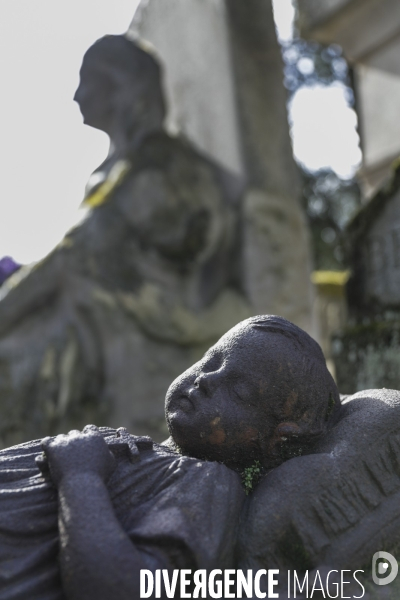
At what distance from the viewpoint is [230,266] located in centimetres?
456

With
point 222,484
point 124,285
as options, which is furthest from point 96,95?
point 222,484

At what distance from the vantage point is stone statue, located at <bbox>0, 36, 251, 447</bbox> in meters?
3.92

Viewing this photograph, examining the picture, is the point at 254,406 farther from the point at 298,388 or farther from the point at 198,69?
the point at 198,69

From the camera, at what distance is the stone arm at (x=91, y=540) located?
3.76 feet

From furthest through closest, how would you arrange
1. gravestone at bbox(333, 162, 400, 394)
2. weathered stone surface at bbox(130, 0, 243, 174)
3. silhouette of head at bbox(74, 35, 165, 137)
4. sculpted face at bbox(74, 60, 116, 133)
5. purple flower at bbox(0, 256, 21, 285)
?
weathered stone surface at bbox(130, 0, 243, 174) < silhouette of head at bbox(74, 35, 165, 137) < sculpted face at bbox(74, 60, 116, 133) < purple flower at bbox(0, 256, 21, 285) < gravestone at bbox(333, 162, 400, 394)

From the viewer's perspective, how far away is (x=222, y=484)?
1.33 meters

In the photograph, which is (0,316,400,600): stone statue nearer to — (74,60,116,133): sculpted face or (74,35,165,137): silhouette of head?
(74,60,116,133): sculpted face

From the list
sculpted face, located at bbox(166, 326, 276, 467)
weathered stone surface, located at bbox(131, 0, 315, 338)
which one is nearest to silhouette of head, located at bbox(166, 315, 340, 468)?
sculpted face, located at bbox(166, 326, 276, 467)

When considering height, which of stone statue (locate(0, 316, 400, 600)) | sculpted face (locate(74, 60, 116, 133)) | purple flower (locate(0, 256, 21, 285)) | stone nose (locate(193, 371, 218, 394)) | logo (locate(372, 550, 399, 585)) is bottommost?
logo (locate(372, 550, 399, 585))

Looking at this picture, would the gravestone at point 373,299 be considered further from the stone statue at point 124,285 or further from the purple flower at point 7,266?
the purple flower at point 7,266

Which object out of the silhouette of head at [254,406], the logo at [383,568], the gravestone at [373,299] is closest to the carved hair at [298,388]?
the silhouette of head at [254,406]

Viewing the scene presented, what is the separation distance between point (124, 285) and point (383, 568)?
114 inches

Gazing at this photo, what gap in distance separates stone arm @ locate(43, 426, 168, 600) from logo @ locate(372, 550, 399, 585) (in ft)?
1.39

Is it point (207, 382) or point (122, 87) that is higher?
point (122, 87)
